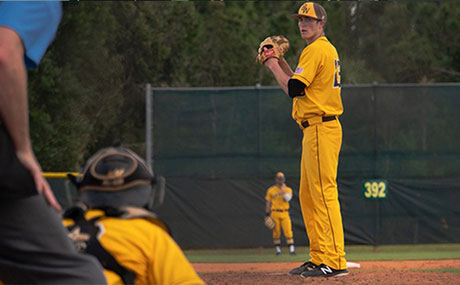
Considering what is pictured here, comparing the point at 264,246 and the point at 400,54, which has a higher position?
the point at 400,54

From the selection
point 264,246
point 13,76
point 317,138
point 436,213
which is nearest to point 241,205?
point 264,246

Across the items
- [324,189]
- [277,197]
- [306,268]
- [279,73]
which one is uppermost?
[279,73]

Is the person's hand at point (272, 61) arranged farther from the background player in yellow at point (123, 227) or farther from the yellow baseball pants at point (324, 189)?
the background player in yellow at point (123, 227)

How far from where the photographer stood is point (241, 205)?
1374cm

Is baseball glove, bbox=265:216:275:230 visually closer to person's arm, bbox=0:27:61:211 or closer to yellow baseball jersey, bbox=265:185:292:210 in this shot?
yellow baseball jersey, bbox=265:185:292:210

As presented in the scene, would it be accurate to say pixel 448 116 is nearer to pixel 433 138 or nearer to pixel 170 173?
pixel 433 138

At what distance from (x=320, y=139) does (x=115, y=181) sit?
392 cm

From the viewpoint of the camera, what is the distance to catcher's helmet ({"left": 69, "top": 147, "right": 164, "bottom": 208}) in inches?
115

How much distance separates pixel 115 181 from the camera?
2.91 meters

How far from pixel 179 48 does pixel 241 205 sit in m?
18.7

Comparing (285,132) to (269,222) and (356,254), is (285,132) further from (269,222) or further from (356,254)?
(356,254)

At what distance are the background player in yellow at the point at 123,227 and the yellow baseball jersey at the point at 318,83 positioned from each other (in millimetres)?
3773

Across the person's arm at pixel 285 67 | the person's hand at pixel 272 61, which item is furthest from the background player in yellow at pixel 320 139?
the person's arm at pixel 285 67

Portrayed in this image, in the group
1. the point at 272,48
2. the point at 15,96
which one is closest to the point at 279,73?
the point at 272,48
